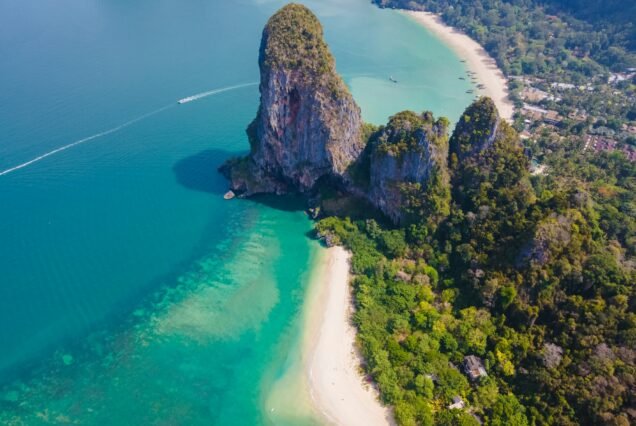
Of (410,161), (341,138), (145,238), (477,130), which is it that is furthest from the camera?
(341,138)

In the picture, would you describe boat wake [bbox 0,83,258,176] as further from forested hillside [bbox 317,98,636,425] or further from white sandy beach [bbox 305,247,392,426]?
white sandy beach [bbox 305,247,392,426]

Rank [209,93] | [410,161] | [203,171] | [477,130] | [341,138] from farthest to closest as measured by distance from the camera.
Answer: [209,93]
[203,171]
[341,138]
[477,130]
[410,161]

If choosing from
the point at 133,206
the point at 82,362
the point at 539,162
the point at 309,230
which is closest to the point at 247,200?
the point at 309,230

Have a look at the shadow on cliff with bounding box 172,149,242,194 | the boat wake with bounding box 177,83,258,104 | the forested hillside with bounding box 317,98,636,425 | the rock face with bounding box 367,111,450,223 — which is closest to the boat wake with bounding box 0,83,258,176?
the boat wake with bounding box 177,83,258,104

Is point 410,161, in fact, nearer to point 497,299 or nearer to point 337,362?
point 497,299

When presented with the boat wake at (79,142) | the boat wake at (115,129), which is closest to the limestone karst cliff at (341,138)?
the boat wake at (79,142)

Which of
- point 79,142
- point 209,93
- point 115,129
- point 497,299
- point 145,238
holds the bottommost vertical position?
point 145,238

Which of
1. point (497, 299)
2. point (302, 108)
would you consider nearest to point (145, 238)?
point (302, 108)

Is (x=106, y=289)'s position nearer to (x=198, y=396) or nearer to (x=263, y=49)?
(x=198, y=396)
